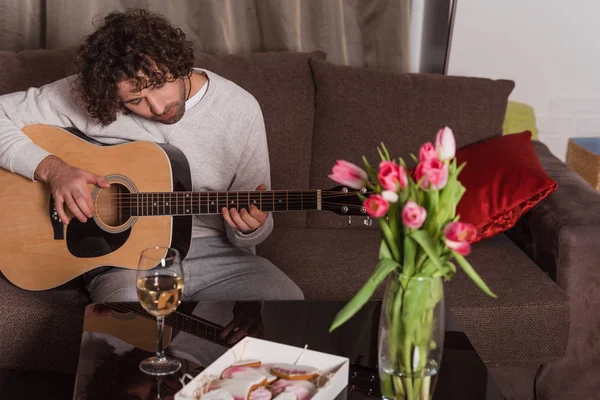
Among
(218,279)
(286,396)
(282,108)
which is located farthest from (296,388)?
(282,108)

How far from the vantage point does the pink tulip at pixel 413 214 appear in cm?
101

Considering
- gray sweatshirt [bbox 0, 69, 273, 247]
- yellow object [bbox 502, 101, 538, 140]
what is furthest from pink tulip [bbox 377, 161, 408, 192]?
yellow object [bbox 502, 101, 538, 140]

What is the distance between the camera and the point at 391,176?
3.44 feet

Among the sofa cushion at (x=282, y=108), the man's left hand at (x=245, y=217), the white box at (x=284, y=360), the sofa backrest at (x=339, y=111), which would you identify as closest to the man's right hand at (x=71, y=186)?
the man's left hand at (x=245, y=217)

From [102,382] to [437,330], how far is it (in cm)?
55

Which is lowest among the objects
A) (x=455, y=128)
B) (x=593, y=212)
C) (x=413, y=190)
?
(x=593, y=212)

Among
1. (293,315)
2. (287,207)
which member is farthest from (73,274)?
(293,315)

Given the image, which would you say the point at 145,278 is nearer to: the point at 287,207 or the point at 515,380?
the point at 287,207

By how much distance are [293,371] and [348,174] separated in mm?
347

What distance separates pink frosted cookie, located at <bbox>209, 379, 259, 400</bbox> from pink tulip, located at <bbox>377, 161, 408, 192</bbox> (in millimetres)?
372

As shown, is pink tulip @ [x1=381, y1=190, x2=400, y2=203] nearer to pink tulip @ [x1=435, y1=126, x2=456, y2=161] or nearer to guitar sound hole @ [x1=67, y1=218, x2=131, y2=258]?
pink tulip @ [x1=435, y1=126, x2=456, y2=161]

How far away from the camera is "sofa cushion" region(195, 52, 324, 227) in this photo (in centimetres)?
Result: 239

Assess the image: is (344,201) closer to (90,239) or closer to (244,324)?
(244,324)

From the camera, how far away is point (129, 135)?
205 cm
